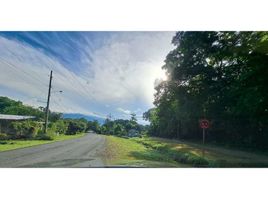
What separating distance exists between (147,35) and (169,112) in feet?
14.9

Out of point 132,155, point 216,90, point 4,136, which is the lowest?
point 132,155

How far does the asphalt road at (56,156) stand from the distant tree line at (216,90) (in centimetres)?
218

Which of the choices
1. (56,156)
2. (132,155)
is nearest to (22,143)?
(56,156)

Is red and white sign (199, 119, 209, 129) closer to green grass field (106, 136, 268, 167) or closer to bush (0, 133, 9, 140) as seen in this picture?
green grass field (106, 136, 268, 167)

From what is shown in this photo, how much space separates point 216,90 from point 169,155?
3448 millimetres

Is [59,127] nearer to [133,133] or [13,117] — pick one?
[13,117]

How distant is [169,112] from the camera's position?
12555mm

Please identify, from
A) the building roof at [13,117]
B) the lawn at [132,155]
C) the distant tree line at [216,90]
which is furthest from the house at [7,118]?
the distant tree line at [216,90]

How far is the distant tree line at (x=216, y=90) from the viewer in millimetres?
10562

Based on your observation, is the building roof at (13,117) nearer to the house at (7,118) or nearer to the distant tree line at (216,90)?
the house at (7,118)

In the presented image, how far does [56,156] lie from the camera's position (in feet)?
29.9

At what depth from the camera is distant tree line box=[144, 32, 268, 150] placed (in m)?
10.6

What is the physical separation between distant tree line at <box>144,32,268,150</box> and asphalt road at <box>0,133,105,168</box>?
2.18 m

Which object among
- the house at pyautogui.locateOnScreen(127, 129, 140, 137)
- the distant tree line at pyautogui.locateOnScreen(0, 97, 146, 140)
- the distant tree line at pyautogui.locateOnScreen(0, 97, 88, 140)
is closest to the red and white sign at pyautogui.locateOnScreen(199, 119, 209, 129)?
the distant tree line at pyautogui.locateOnScreen(0, 97, 146, 140)
